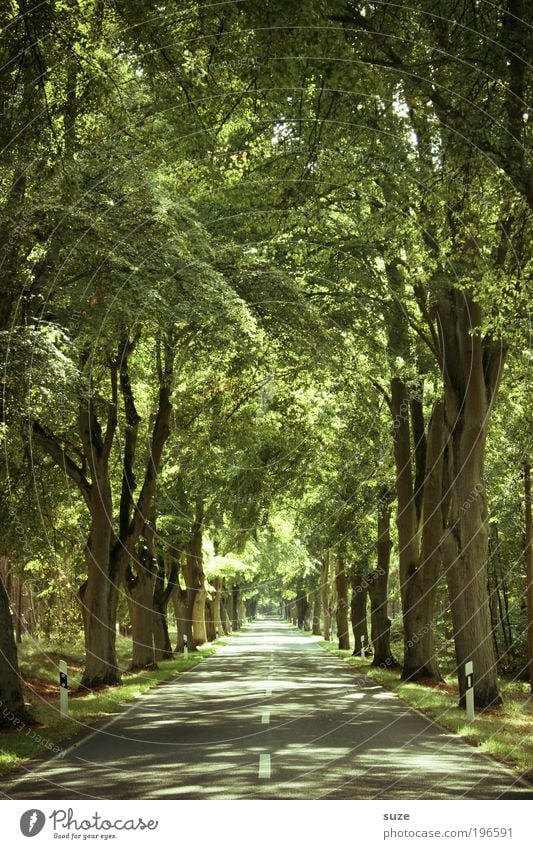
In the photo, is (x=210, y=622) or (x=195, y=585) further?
(x=210, y=622)

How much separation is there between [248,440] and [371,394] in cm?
430

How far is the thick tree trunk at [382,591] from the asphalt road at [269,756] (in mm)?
10153

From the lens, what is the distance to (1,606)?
16.4 meters

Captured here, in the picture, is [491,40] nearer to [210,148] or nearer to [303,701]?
[210,148]

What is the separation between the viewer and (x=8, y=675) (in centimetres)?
1622

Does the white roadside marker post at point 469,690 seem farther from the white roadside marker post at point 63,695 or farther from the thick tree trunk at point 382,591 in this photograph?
the thick tree trunk at point 382,591

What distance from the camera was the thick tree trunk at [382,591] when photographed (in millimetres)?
32906

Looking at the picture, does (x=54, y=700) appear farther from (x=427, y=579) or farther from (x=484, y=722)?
(x=427, y=579)

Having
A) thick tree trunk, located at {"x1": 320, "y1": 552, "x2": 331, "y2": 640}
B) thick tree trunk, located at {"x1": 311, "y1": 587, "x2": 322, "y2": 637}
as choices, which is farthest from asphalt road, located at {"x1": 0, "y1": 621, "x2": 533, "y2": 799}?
thick tree trunk, located at {"x1": 311, "y1": 587, "x2": 322, "y2": 637}

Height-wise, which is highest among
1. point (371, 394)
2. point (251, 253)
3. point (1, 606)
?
point (251, 253)

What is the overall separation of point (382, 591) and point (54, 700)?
56.3ft

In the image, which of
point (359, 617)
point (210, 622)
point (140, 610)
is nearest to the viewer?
point (140, 610)

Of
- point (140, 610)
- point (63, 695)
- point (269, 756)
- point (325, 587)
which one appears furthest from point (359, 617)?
point (269, 756)

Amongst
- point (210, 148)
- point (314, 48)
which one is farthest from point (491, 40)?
point (210, 148)
